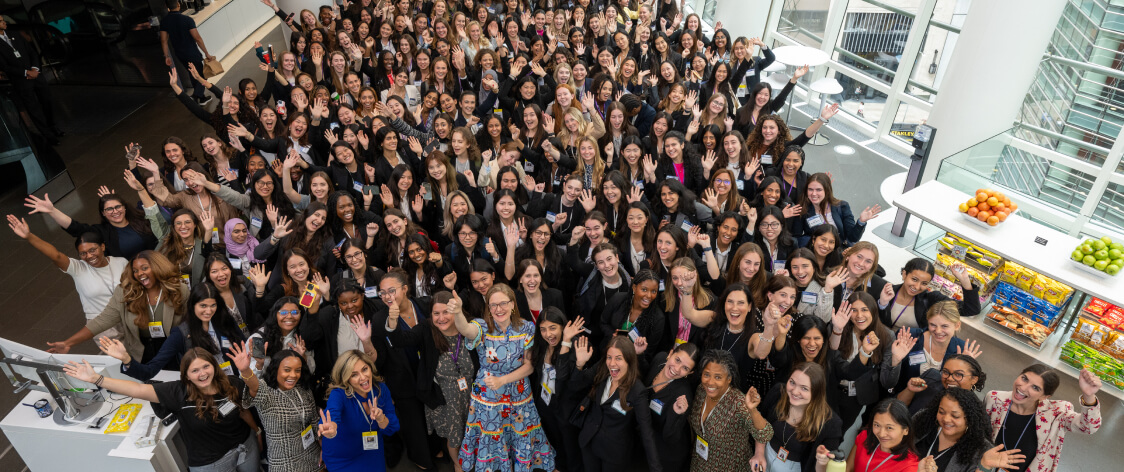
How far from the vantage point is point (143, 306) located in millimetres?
4750

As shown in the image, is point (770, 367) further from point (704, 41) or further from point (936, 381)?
point (704, 41)

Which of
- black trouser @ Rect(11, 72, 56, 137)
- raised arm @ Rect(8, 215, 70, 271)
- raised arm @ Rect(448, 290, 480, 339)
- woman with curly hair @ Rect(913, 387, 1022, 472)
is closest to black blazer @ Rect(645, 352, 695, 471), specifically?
raised arm @ Rect(448, 290, 480, 339)

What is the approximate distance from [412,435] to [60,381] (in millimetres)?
2156

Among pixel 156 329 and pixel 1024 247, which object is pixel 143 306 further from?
pixel 1024 247

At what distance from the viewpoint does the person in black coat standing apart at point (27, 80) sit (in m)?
8.81

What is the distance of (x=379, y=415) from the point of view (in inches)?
163

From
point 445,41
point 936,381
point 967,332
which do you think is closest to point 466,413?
point 936,381

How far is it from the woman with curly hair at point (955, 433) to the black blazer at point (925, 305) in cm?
89

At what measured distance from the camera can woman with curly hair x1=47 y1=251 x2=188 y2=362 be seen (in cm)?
470

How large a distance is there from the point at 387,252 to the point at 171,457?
199cm

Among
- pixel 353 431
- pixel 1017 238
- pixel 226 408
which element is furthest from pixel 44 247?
pixel 1017 238

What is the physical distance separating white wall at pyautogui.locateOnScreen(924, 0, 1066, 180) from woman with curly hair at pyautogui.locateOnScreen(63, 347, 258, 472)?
736 centimetres

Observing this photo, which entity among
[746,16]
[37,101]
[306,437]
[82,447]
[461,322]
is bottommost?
[37,101]

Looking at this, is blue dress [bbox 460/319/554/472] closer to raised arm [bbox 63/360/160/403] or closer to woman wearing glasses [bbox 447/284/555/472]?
woman wearing glasses [bbox 447/284/555/472]
